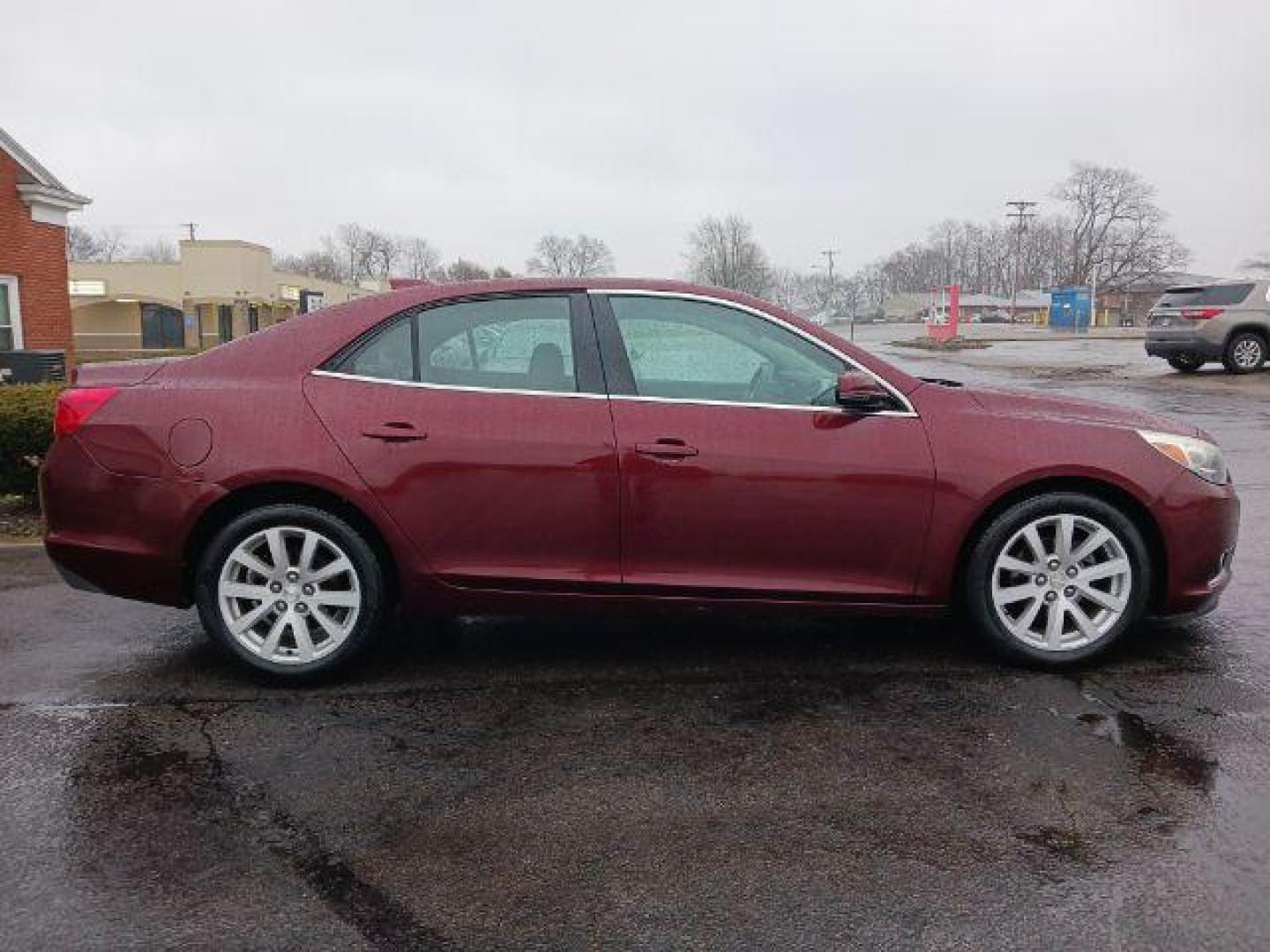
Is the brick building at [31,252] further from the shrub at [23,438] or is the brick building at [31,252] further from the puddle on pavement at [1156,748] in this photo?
the puddle on pavement at [1156,748]

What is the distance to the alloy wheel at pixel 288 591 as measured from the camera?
12.9 ft

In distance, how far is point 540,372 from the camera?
13.3 feet

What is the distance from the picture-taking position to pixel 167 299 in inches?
1987

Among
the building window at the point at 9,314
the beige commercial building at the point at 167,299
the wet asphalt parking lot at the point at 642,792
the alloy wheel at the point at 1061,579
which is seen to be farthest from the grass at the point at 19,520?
the beige commercial building at the point at 167,299

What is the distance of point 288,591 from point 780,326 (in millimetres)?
2213

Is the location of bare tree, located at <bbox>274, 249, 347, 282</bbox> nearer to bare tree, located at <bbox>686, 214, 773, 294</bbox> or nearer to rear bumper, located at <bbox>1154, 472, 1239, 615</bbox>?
bare tree, located at <bbox>686, 214, 773, 294</bbox>

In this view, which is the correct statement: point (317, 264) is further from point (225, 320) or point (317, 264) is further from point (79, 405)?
point (79, 405)

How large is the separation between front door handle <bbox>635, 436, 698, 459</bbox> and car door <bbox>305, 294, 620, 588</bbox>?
11 cm

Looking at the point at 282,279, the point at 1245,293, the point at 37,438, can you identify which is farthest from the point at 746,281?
the point at 37,438

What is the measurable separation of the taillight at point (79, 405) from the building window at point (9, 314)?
15.7 meters

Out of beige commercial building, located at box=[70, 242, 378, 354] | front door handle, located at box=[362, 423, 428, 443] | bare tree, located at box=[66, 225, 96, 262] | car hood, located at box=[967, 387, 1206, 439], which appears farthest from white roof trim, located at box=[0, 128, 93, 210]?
bare tree, located at box=[66, 225, 96, 262]

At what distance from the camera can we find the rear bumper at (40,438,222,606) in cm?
392

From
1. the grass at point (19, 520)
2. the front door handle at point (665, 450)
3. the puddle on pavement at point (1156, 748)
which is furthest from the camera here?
the grass at point (19, 520)

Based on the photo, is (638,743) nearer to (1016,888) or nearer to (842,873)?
(842,873)
